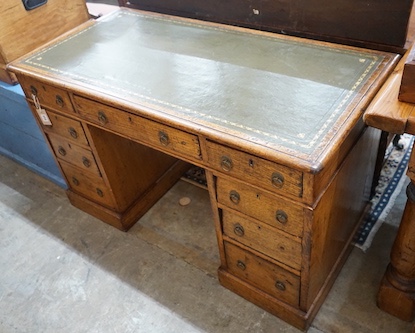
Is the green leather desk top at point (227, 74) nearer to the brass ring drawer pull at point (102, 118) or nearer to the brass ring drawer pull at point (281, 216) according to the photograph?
the brass ring drawer pull at point (102, 118)

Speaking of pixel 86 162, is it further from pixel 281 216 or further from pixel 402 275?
pixel 402 275

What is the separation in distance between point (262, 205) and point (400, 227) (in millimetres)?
460

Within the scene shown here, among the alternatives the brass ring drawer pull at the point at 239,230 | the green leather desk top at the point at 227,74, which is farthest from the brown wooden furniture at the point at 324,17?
the brass ring drawer pull at the point at 239,230

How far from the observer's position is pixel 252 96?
1268 millimetres

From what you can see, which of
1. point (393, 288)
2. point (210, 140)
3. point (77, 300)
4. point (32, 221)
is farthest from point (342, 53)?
point (32, 221)

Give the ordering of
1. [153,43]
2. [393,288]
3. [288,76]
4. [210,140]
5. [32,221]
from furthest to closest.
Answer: [32,221] < [153,43] < [393,288] < [288,76] < [210,140]

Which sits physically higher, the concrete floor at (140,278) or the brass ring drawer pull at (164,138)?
the brass ring drawer pull at (164,138)

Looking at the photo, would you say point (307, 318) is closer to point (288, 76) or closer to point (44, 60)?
point (288, 76)

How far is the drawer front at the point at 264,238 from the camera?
1.29m

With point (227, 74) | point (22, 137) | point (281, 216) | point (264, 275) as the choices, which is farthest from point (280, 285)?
point (22, 137)

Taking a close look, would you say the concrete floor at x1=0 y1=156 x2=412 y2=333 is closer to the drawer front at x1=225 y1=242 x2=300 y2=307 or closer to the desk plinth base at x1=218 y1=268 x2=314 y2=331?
the desk plinth base at x1=218 y1=268 x2=314 y2=331

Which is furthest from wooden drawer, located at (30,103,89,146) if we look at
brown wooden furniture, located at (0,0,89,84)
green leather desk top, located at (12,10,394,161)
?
brown wooden furniture, located at (0,0,89,84)

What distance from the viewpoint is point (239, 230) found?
55.2 inches

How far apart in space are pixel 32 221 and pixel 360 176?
1.59 m
